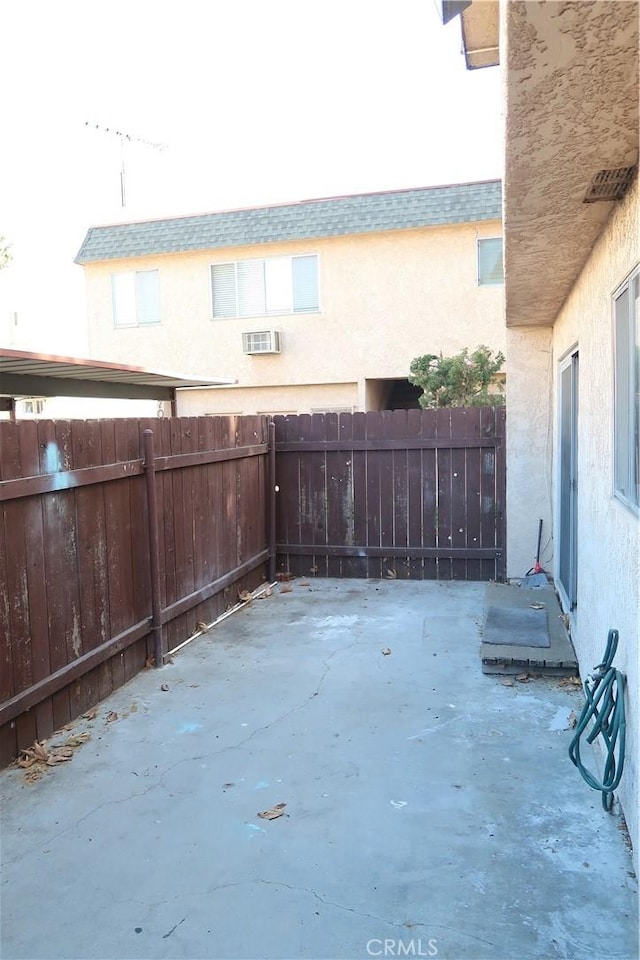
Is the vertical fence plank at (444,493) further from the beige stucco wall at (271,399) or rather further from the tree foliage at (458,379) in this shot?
the beige stucco wall at (271,399)

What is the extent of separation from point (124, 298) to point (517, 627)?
11.9m

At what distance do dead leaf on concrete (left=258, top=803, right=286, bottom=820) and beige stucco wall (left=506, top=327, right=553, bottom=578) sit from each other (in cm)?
486

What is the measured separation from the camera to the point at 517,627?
5.52 m

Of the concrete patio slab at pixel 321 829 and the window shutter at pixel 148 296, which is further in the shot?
the window shutter at pixel 148 296

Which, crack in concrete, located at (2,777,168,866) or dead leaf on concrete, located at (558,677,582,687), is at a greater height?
dead leaf on concrete, located at (558,677,582,687)

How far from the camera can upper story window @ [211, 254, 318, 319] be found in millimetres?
13508

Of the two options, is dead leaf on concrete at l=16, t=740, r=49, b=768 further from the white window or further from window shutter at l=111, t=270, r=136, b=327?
window shutter at l=111, t=270, r=136, b=327

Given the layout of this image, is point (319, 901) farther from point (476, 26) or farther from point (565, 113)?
point (476, 26)

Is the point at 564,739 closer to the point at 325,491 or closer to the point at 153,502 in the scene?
the point at 153,502

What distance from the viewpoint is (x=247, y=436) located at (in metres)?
7.42

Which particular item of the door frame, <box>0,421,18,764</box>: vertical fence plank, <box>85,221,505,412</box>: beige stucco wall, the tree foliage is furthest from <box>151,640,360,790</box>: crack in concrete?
<box>85,221,505,412</box>: beige stucco wall

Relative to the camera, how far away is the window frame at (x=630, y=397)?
294cm

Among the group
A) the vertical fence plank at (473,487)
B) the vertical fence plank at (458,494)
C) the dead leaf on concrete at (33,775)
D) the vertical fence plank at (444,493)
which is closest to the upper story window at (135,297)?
the vertical fence plank at (444,493)

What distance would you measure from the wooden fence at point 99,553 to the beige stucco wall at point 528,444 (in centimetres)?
291
